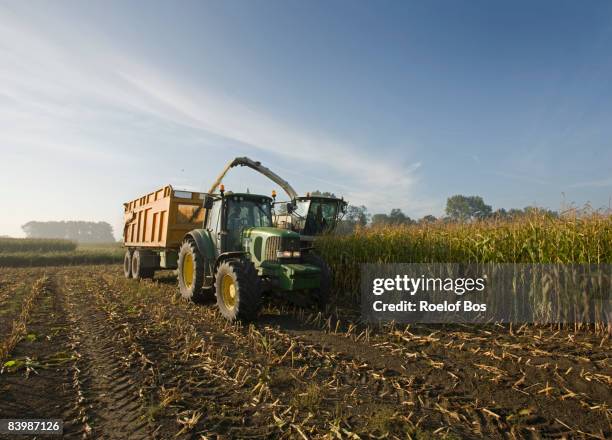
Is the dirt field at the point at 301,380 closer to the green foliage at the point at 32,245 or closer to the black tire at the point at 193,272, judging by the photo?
the black tire at the point at 193,272

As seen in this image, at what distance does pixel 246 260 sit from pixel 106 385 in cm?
334

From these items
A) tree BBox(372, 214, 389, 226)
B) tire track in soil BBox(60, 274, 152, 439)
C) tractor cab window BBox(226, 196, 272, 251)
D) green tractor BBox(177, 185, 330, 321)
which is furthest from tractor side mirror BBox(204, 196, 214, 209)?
tree BBox(372, 214, 389, 226)

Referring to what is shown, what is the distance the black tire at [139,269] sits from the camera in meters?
11.8

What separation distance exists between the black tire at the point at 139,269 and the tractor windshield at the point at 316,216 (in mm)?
5219

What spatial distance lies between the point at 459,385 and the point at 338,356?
59.1 inches

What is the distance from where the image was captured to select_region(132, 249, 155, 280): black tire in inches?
465

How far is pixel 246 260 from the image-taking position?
6.93 m

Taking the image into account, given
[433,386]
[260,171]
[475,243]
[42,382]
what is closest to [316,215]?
[260,171]

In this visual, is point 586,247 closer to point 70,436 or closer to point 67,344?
point 70,436

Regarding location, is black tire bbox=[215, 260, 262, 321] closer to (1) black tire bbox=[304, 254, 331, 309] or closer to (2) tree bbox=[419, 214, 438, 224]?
(1) black tire bbox=[304, 254, 331, 309]

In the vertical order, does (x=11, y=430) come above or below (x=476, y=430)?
below

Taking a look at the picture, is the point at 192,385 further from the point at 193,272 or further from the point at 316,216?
the point at 316,216

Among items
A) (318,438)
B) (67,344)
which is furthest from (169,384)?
(67,344)

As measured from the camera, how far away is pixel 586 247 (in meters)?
6.26
